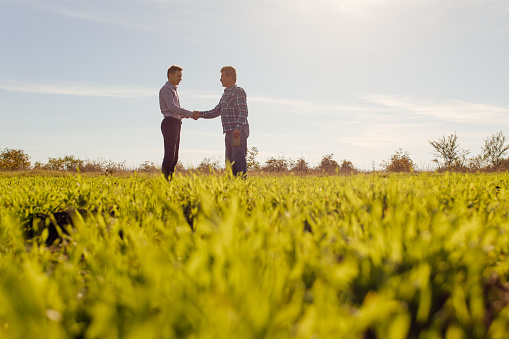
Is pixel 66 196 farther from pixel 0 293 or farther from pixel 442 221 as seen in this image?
Answer: pixel 442 221

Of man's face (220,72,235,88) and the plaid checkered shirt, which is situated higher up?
man's face (220,72,235,88)

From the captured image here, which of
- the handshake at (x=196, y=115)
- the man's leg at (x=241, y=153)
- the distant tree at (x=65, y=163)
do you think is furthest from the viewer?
the distant tree at (x=65, y=163)

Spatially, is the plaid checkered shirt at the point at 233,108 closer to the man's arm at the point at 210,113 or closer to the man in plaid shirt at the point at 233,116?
the man in plaid shirt at the point at 233,116

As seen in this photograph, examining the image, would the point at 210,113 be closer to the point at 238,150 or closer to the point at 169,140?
the point at 169,140

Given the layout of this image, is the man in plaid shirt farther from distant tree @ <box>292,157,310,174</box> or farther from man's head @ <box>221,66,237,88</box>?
distant tree @ <box>292,157,310,174</box>

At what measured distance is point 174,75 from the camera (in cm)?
731

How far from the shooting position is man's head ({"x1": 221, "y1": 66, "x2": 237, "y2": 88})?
7066 mm

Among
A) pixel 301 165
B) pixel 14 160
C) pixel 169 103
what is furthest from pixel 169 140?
pixel 14 160

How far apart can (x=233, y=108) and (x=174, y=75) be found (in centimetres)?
150

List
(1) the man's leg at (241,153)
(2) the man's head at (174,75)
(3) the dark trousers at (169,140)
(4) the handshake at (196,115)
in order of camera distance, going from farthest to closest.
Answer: (4) the handshake at (196,115) → (2) the man's head at (174,75) → (3) the dark trousers at (169,140) → (1) the man's leg at (241,153)

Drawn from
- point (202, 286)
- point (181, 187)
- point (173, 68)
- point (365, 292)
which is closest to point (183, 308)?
point (202, 286)

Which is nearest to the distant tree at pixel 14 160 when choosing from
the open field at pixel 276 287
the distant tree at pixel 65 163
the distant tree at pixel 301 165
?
the distant tree at pixel 65 163

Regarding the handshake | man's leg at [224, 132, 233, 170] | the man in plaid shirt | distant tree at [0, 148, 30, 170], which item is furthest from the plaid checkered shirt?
distant tree at [0, 148, 30, 170]

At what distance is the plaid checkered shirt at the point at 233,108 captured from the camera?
22.7ft
